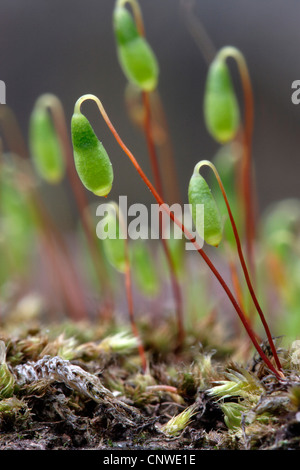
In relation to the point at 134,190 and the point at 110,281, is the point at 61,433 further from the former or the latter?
the point at 134,190

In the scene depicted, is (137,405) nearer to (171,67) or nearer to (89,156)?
(89,156)

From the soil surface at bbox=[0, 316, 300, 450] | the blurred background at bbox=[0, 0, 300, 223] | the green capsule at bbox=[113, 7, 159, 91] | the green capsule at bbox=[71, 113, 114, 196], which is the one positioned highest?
the blurred background at bbox=[0, 0, 300, 223]

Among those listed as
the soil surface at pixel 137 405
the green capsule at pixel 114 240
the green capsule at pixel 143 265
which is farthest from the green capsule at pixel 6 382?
the green capsule at pixel 143 265

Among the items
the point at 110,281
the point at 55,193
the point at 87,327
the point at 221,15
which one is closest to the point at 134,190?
the point at 55,193

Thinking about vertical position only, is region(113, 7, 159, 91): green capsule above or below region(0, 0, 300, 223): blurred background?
below

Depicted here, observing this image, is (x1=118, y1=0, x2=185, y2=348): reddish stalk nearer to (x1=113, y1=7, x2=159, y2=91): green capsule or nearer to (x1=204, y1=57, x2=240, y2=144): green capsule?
(x1=113, y1=7, x2=159, y2=91): green capsule

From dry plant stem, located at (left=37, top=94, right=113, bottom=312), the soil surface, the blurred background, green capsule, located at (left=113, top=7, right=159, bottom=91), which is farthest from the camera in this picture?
the blurred background

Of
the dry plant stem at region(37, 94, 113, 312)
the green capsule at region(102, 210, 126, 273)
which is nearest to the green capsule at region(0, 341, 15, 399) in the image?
the green capsule at region(102, 210, 126, 273)

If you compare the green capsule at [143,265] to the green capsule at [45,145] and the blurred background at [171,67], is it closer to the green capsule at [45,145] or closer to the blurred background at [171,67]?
the green capsule at [45,145]
